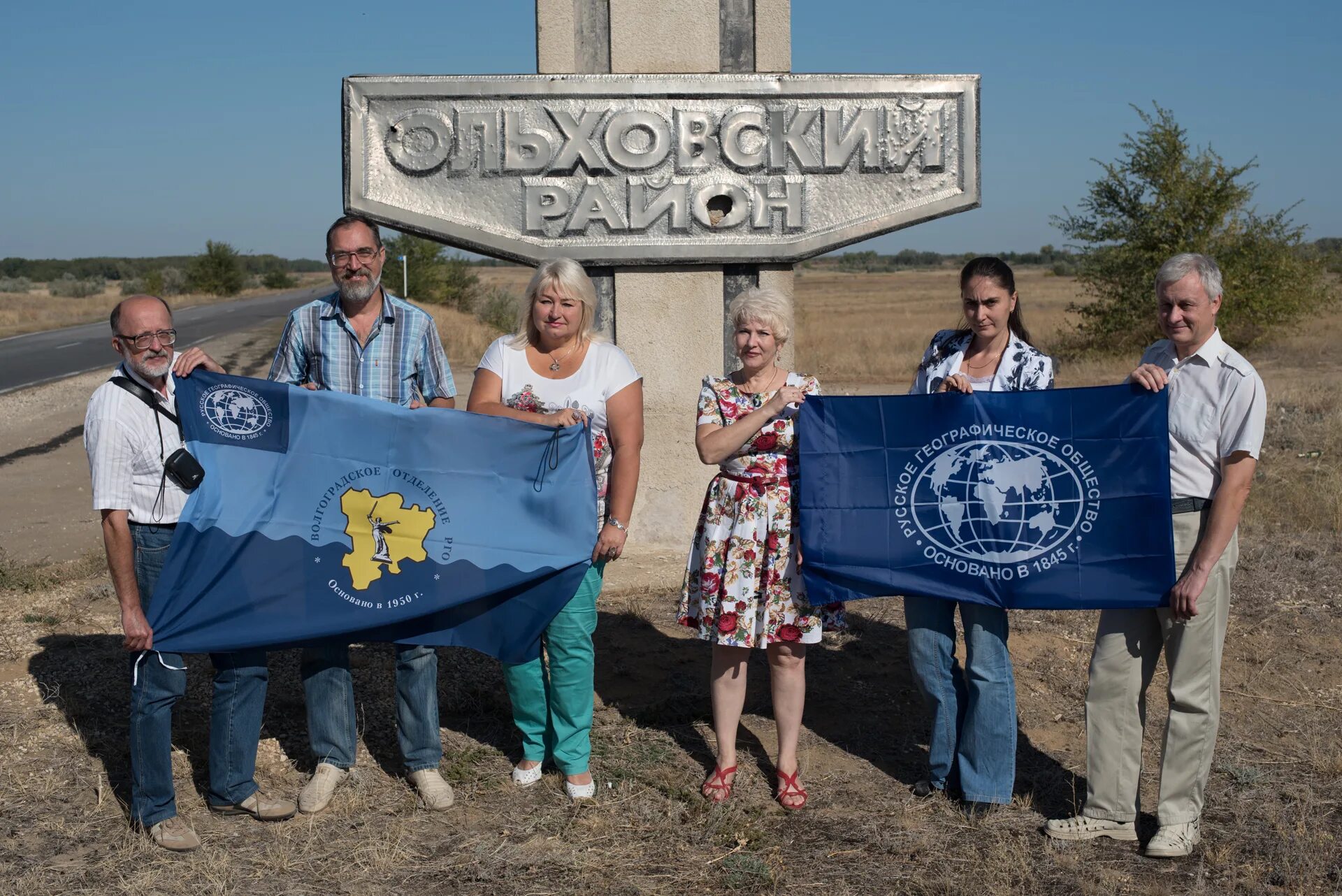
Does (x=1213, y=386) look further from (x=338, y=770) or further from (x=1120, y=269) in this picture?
(x=1120, y=269)

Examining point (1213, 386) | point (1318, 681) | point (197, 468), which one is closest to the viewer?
point (1213, 386)

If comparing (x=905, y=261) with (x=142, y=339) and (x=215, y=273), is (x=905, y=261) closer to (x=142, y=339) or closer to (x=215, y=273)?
(x=215, y=273)

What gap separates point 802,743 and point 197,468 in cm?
277

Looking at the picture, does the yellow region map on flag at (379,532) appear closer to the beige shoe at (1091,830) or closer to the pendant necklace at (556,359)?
the pendant necklace at (556,359)

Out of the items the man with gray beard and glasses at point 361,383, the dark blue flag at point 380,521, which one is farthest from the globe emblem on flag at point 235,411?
the man with gray beard and glasses at point 361,383

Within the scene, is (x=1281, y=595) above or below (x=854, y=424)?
below

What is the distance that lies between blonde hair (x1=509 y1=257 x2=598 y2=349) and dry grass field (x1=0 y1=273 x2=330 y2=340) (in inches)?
1163

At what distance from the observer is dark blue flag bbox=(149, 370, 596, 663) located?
13.4 ft

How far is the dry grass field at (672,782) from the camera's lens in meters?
3.88

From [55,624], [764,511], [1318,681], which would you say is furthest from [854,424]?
[55,624]

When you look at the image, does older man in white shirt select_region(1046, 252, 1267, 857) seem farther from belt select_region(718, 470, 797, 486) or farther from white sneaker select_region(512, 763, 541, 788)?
white sneaker select_region(512, 763, 541, 788)

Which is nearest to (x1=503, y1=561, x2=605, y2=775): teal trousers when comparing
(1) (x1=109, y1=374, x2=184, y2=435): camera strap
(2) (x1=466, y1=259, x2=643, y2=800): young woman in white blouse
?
(2) (x1=466, y1=259, x2=643, y2=800): young woman in white blouse

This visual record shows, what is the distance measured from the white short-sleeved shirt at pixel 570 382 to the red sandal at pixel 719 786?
1072 millimetres

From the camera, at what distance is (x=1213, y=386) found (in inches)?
147
